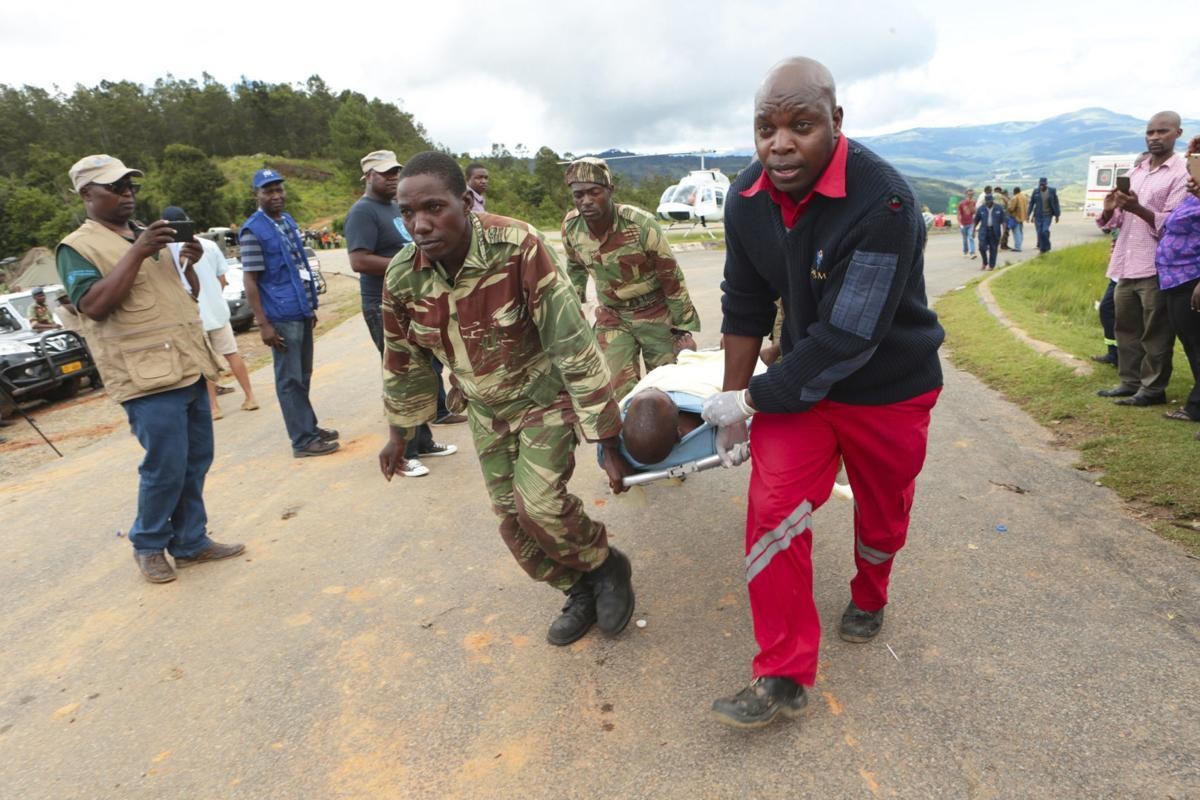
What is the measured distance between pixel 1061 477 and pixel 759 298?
2753 mm

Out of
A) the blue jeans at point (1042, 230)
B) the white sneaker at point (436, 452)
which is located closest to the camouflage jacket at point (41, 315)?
the white sneaker at point (436, 452)

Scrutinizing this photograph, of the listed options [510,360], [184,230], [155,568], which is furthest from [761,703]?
[184,230]

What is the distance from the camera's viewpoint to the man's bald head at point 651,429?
273cm

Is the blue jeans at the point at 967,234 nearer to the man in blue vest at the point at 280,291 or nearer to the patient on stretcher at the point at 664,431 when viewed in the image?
the man in blue vest at the point at 280,291

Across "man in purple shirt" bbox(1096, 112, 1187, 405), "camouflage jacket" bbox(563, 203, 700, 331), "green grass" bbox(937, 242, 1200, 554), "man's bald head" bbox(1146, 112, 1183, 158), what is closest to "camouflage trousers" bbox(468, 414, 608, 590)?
"camouflage jacket" bbox(563, 203, 700, 331)

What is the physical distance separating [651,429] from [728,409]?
14.5 inches

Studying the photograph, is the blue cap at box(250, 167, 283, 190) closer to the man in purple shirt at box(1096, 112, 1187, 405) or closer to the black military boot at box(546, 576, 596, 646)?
the black military boot at box(546, 576, 596, 646)

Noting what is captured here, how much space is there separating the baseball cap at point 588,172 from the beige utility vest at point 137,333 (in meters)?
2.45

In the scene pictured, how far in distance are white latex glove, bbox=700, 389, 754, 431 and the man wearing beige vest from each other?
9.91ft

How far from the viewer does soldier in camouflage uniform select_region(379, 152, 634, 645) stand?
263cm

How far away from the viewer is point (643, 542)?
12.7 feet

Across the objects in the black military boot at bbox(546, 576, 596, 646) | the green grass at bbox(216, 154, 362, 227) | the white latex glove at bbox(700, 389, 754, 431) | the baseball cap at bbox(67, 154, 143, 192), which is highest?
the green grass at bbox(216, 154, 362, 227)

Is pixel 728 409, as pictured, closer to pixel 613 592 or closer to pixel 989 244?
pixel 613 592

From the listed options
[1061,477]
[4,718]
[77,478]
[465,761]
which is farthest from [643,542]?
[77,478]
